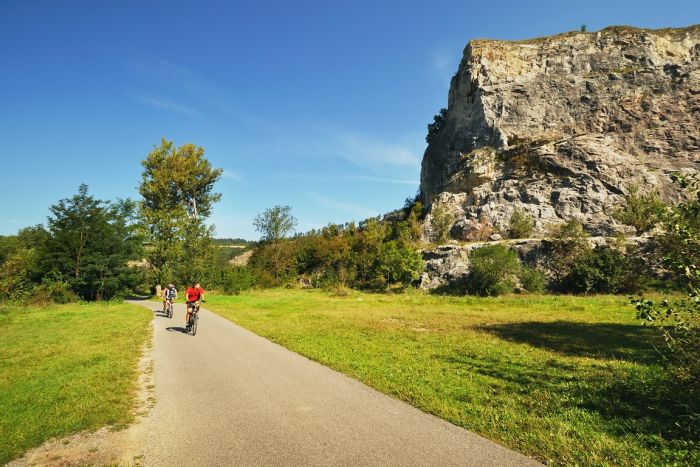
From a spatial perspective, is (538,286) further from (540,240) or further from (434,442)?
(434,442)

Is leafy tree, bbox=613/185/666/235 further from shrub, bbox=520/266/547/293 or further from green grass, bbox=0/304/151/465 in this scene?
green grass, bbox=0/304/151/465

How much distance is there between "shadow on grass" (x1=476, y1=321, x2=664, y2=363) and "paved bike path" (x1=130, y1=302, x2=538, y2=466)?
743 cm

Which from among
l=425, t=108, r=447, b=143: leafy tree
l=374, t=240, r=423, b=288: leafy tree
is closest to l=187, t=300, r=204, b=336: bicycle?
l=374, t=240, r=423, b=288: leafy tree

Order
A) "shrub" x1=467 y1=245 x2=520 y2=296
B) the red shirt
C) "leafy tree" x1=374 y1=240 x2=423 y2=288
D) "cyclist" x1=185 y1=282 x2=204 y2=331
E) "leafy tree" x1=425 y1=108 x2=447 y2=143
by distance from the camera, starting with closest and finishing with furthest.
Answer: "cyclist" x1=185 y1=282 x2=204 y2=331, the red shirt, "shrub" x1=467 y1=245 x2=520 y2=296, "leafy tree" x1=374 y1=240 x2=423 y2=288, "leafy tree" x1=425 y1=108 x2=447 y2=143

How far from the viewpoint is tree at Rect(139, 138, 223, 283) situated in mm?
43094

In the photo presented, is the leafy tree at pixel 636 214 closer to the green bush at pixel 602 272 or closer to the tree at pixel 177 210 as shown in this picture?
the green bush at pixel 602 272

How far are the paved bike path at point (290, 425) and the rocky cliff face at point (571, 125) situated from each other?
54.2 meters

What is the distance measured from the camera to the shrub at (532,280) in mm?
39750

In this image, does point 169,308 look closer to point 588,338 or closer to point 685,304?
point 588,338

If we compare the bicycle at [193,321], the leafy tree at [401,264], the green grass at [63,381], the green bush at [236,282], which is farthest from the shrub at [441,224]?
the green grass at [63,381]

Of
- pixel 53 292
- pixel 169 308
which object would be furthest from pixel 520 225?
pixel 53 292

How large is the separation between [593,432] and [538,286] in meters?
38.5

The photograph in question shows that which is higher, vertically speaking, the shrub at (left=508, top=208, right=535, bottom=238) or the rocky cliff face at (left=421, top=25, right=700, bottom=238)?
the rocky cliff face at (left=421, top=25, right=700, bottom=238)

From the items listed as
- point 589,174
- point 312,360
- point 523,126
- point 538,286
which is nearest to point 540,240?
point 538,286
